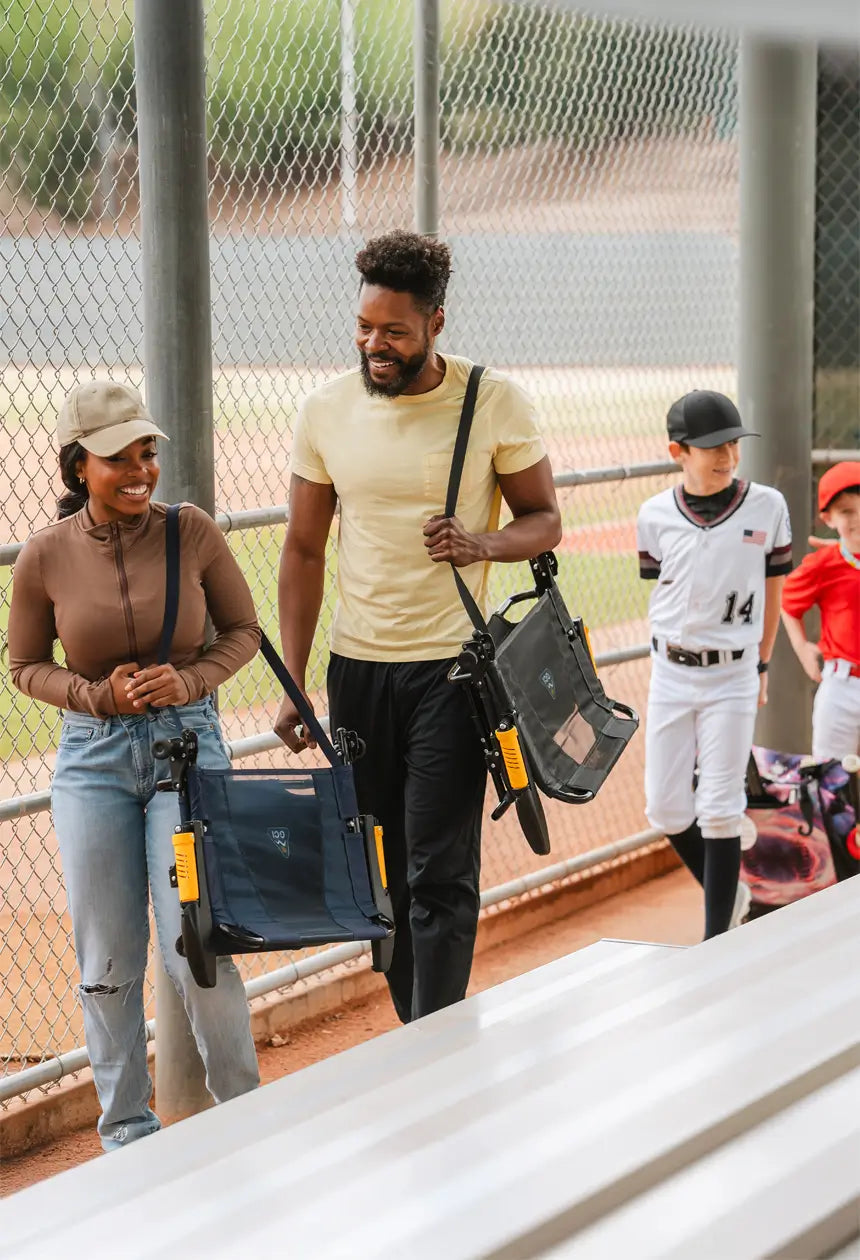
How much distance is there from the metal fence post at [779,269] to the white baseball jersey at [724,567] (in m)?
1.52

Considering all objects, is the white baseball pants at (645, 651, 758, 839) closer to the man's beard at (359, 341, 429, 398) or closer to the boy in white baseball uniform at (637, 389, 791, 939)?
the boy in white baseball uniform at (637, 389, 791, 939)

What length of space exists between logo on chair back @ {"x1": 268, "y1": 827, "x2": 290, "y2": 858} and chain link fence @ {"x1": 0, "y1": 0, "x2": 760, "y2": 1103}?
3.23 ft

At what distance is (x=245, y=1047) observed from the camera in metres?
3.42

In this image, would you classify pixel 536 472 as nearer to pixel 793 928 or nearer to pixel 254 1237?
pixel 793 928

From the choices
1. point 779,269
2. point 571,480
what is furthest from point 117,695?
point 779,269

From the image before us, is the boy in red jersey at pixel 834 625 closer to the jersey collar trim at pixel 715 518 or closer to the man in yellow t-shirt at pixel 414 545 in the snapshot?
the jersey collar trim at pixel 715 518

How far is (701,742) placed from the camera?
197 inches

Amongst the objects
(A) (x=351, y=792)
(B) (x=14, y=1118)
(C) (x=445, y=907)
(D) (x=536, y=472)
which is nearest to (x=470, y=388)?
(D) (x=536, y=472)

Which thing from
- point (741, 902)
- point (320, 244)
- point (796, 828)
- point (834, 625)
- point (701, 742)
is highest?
point (320, 244)

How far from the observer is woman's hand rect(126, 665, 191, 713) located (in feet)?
10.7

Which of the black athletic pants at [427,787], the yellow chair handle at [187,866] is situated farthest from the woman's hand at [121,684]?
the black athletic pants at [427,787]

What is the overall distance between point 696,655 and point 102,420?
2.29 m

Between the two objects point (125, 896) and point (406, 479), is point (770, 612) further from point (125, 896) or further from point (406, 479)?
point (125, 896)

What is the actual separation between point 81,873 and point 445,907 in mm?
912
